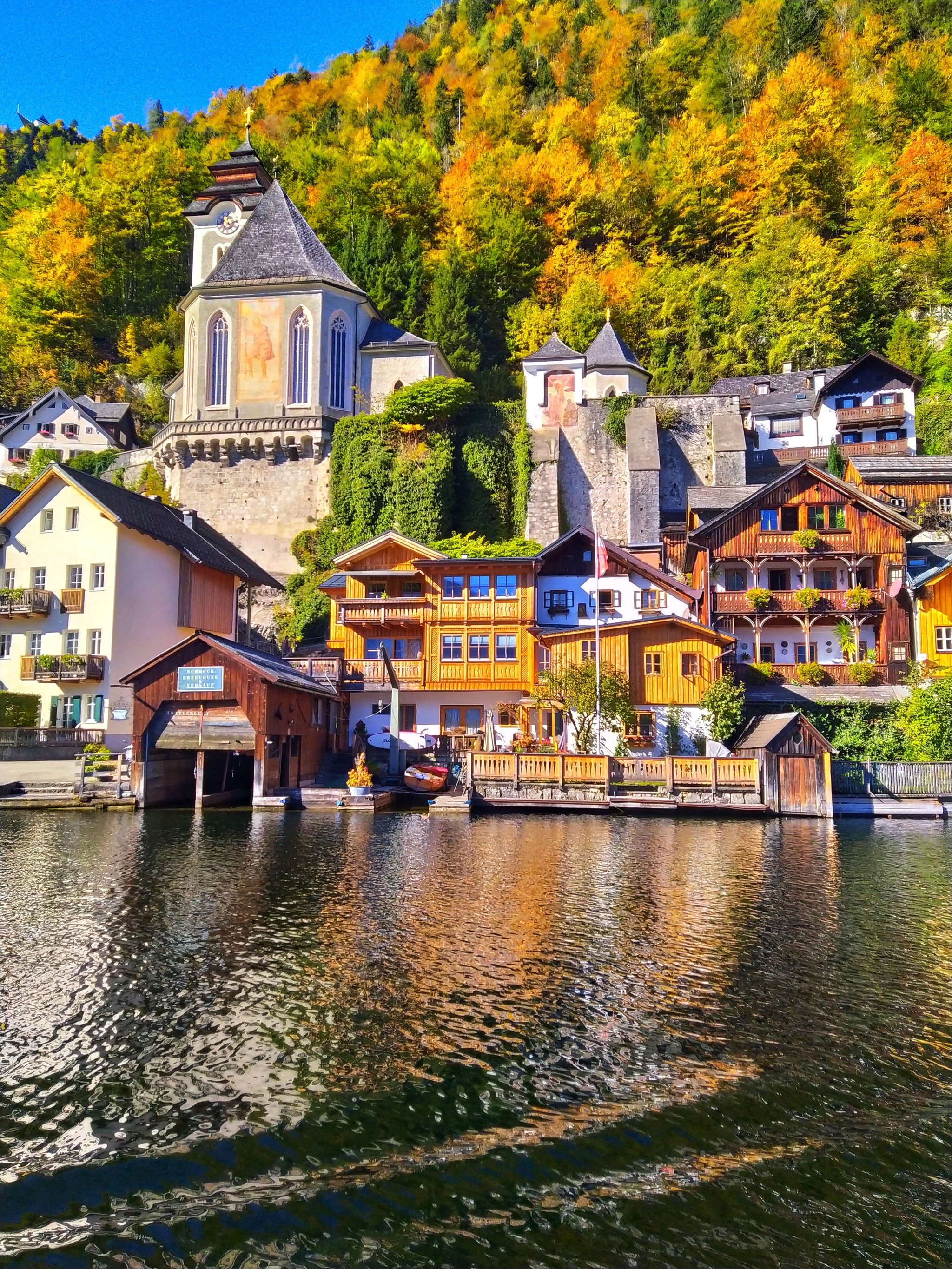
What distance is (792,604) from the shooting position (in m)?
46.0

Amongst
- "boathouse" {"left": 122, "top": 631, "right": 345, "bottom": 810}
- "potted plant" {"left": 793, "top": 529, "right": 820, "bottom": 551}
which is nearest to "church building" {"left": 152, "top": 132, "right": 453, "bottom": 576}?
"boathouse" {"left": 122, "top": 631, "right": 345, "bottom": 810}

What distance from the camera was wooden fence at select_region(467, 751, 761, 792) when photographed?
32500 millimetres

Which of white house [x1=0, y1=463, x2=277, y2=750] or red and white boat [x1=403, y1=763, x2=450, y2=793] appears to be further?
white house [x1=0, y1=463, x2=277, y2=750]

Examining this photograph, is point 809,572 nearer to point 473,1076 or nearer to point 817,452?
point 817,452

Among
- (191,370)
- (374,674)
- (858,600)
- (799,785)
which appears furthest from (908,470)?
(191,370)

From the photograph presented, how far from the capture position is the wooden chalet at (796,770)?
105ft

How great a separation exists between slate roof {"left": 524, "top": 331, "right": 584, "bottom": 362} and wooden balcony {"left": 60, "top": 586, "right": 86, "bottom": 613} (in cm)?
3277

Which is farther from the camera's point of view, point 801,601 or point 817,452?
point 817,452

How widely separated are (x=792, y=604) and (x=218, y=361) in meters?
40.4

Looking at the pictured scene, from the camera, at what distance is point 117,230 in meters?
79.9

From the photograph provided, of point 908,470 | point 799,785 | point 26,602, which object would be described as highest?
point 908,470

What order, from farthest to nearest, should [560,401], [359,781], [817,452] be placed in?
1. [817,452]
2. [560,401]
3. [359,781]

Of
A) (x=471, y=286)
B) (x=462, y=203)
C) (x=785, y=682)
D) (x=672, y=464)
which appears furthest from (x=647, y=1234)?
(x=462, y=203)

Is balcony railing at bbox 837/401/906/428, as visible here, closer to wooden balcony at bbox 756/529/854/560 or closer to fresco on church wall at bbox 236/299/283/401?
wooden balcony at bbox 756/529/854/560
